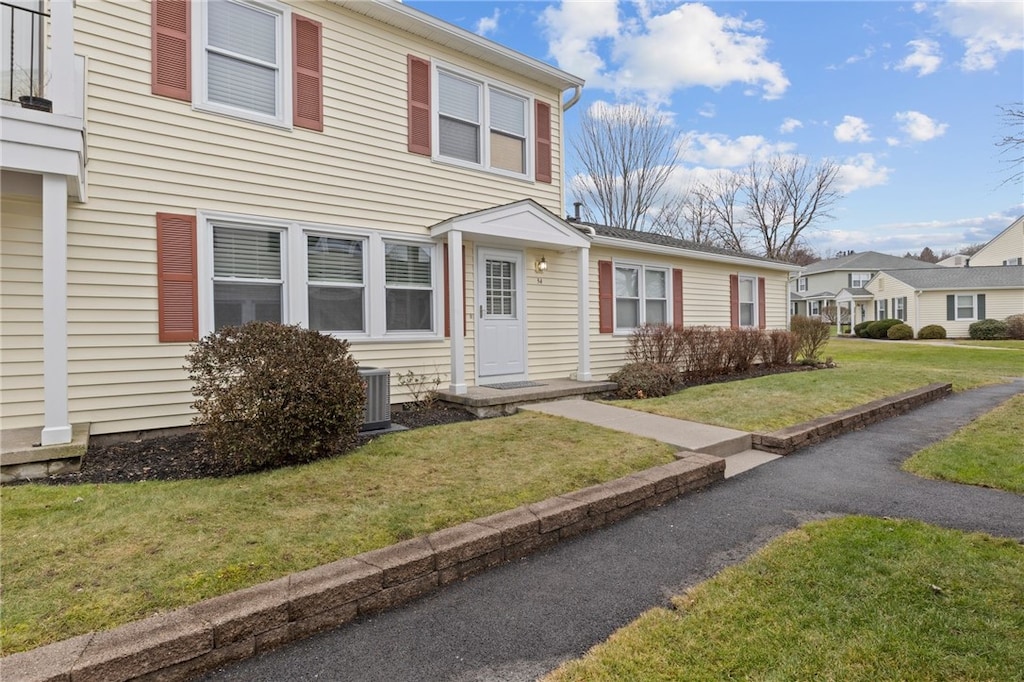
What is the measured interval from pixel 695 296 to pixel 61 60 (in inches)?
429

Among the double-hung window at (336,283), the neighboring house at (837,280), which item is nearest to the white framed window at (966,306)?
the neighboring house at (837,280)

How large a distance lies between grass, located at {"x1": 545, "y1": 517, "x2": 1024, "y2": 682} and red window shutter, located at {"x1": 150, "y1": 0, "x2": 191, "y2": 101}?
6760 mm

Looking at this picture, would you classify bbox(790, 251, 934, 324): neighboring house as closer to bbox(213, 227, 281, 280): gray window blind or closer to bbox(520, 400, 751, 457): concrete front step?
bbox(520, 400, 751, 457): concrete front step

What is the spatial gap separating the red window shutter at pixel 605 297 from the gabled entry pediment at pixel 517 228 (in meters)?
1.12

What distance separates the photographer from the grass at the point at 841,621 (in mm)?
1981

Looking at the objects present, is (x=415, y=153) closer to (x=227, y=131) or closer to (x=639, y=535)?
(x=227, y=131)

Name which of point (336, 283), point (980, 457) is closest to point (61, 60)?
point (336, 283)

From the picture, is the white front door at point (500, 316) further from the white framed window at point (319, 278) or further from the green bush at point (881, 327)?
the green bush at point (881, 327)

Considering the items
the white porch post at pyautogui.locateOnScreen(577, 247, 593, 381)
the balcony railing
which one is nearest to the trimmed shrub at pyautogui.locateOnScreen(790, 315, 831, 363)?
the white porch post at pyautogui.locateOnScreen(577, 247, 593, 381)

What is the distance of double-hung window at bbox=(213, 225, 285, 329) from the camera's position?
5.96 meters

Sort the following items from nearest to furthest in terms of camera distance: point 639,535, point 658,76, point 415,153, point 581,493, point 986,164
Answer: point 639,535 → point 581,493 → point 415,153 → point 986,164 → point 658,76

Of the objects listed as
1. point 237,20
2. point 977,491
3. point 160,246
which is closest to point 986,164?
point 977,491

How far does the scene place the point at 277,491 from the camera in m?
3.73

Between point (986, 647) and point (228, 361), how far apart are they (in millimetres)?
5020
